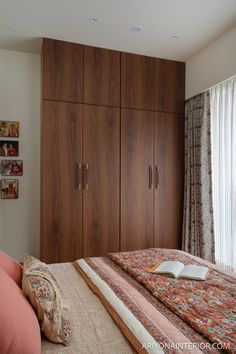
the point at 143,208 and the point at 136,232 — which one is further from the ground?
the point at 143,208

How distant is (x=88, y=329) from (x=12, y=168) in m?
2.62

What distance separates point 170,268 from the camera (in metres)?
1.80

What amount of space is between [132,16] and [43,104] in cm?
134

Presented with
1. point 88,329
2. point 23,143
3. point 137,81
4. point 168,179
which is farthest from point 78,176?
point 88,329

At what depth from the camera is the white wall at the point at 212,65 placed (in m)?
2.89

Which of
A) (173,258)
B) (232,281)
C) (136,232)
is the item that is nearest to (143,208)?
(136,232)

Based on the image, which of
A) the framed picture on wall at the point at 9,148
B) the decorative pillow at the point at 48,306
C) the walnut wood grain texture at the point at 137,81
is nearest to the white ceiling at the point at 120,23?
the walnut wood grain texture at the point at 137,81

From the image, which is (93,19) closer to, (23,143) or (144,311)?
(23,143)

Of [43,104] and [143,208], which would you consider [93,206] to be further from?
[43,104]

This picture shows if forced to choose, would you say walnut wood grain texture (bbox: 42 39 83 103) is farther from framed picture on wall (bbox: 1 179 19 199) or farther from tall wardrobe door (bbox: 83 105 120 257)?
framed picture on wall (bbox: 1 179 19 199)

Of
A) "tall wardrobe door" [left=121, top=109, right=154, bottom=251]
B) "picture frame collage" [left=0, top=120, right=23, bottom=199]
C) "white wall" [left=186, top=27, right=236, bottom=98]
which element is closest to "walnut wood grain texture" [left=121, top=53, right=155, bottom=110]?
"tall wardrobe door" [left=121, top=109, right=154, bottom=251]

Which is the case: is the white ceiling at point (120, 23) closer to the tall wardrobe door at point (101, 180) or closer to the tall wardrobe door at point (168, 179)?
the tall wardrobe door at point (101, 180)

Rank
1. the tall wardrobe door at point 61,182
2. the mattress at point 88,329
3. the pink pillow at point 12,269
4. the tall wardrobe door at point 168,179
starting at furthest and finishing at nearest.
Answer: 1. the tall wardrobe door at point 168,179
2. the tall wardrobe door at point 61,182
3. the pink pillow at point 12,269
4. the mattress at point 88,329

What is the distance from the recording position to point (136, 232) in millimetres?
3508
